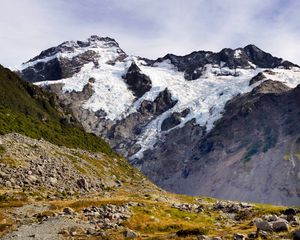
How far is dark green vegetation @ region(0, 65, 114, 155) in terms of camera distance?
148 m

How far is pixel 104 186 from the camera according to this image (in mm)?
131875

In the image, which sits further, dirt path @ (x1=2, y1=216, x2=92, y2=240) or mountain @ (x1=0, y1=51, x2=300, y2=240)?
mountain @ (x1=0, y1=51, x2=300, y2=240)

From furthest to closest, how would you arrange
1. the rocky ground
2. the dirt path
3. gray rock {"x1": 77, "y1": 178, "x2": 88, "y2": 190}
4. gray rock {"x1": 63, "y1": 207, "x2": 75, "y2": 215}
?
gray rock {"x1": 77, "y1": 178, "x2": 88, "y2": 190}
gray rock {"x1": 63, "y1": 207, "x2": 75, "y2": 215}
the rocky ground
the dirt path

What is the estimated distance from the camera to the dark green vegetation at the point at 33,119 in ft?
487

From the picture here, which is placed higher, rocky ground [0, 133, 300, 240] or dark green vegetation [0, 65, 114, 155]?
dark green vegetation [0, 65, 114, 155]

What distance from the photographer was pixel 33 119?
167 meters

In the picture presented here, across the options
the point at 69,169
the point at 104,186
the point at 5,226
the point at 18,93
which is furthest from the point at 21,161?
the point at 18,93

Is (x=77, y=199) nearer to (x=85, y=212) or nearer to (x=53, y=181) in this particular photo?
(x=53, y=181)

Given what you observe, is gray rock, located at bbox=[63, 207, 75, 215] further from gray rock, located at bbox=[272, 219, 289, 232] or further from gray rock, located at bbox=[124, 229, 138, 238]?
gray rock, located at bbox=[272, 219, 289, 232]

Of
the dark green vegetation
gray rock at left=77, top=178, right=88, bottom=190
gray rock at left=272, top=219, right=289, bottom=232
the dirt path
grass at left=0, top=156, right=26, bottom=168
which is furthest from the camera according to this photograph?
the dark green vegetation

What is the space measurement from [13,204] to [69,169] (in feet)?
167

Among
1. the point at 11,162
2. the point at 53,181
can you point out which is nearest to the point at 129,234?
the point at 53,181

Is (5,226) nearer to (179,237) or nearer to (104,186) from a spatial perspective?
(179,237)

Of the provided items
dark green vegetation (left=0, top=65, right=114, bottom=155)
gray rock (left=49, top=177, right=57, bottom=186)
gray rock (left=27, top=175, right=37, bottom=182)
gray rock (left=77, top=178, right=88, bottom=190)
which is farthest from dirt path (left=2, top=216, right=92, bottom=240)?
dark green vegetation (left=0, top=65, right=114, bottom=155)
